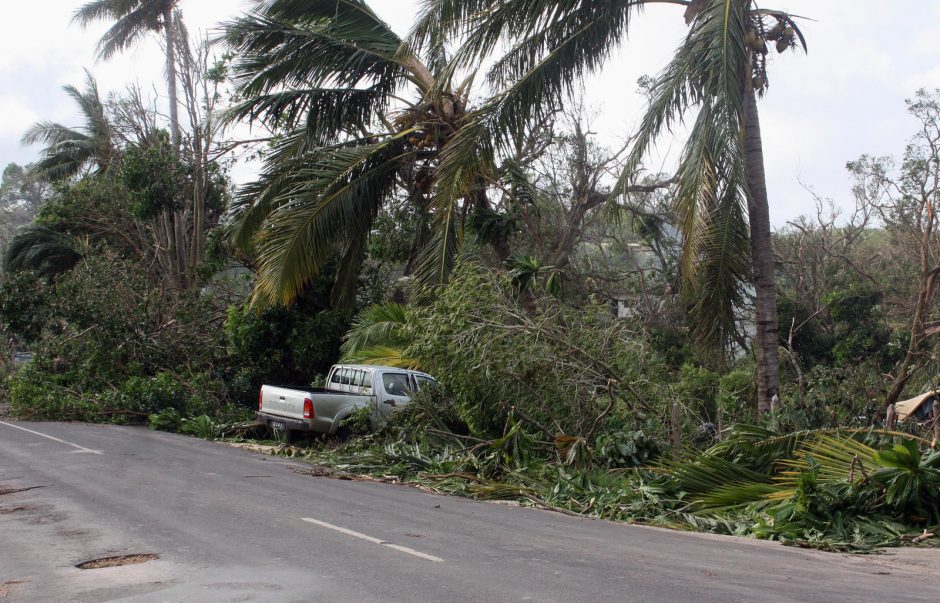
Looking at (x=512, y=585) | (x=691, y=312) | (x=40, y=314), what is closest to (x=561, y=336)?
(x=691, y=312)

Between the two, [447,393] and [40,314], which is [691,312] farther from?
[40,314]

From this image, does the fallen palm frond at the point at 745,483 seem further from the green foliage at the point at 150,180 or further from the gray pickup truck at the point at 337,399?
Answer: the green foliage at the point at 150,180

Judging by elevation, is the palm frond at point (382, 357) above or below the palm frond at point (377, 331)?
below

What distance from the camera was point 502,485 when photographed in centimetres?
1136

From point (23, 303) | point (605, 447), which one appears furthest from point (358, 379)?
point (23, 303)

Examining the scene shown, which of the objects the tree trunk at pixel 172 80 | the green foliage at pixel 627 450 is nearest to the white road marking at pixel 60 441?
the green foliage at pixel 627 450

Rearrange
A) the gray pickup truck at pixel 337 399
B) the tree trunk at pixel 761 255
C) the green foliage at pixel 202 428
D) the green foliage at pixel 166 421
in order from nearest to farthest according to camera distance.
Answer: the tree trunk at pixel 761 255 < the gray pickup truck at pixel 337 399 < the green foliage at pixel 202 428 < the green foliage at pixel 166 421

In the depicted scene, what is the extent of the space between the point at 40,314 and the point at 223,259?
5.71 m

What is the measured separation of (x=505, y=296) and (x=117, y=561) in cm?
793

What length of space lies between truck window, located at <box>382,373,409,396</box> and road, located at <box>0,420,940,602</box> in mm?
4747

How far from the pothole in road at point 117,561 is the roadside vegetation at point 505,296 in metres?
5.19

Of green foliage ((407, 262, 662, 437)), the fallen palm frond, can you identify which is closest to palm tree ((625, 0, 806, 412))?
green foliage ((407, 262, 662, 437))

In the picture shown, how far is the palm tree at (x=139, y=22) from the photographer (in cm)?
3039

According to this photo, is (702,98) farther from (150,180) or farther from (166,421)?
(150,180)
